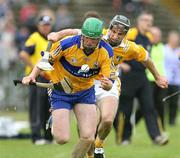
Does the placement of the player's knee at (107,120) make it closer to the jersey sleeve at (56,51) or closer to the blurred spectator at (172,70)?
the jersey sleeve at (56,51)

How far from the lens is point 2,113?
25.5 m

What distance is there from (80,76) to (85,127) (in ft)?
2.48

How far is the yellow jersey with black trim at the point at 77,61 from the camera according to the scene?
38.7 feet

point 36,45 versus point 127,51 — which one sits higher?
point 127,51

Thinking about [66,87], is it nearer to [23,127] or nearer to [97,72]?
[97,72]

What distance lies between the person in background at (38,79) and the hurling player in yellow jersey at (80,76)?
14.4 feet

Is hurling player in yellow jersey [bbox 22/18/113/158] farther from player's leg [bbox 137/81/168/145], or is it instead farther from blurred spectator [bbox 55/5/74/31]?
blurred spectator [bbox 55/5/74/31]

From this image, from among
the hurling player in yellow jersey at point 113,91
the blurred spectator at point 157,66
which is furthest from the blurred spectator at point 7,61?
the hurling player in yellow jersey at point 113,91

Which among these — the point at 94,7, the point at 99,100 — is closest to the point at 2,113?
the point at 94,7

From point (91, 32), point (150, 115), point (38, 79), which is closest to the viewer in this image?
point (91, 32)

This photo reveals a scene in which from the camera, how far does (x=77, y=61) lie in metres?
11.9

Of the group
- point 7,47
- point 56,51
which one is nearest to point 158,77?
point 56,51

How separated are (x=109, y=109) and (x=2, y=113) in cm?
1267

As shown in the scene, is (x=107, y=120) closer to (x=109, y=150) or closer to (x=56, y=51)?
(x=56, y=51)
